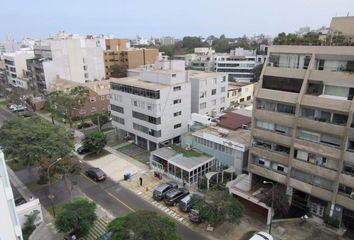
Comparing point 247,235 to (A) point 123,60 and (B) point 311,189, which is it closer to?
(B) point 311,189

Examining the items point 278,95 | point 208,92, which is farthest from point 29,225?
point 208,92

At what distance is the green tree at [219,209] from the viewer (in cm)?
2667

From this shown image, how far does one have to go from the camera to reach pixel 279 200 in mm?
28422

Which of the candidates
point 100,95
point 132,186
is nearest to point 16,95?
point 100,95

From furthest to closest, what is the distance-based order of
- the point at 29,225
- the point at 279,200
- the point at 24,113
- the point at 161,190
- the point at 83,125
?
the point at 24,113 → the point at 83,125 → the point at 161,190 → the point at 29,225 → the point at 279,200

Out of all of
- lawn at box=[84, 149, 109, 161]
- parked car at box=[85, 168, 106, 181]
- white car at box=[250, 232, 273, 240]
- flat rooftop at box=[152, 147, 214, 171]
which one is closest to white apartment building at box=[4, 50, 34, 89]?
lawn at box=[84, 149, 109, 161]

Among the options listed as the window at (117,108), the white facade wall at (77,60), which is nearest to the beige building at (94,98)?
the white facade wall at (77,60)

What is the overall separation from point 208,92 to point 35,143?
34.3 meters

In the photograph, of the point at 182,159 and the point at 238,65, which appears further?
the point at 238,65

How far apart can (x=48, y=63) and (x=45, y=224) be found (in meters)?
67.0

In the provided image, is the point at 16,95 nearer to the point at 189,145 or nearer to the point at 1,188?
the point at 189,145

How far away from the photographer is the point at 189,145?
142 feet

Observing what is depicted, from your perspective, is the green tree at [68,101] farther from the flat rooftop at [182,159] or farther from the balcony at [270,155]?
the balcony at [270,155]

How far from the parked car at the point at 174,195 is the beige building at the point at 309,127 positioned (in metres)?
7.15
